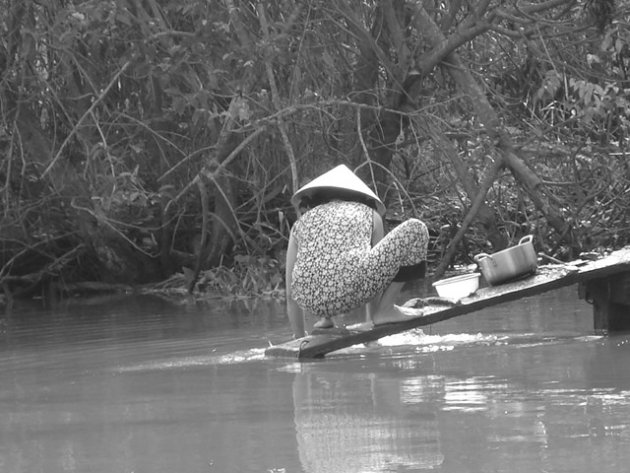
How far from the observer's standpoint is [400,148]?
434 inches

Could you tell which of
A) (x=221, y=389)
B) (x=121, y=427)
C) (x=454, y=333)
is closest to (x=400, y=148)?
(x=454, y=333)

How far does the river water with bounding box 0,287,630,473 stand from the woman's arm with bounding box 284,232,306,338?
0.23 metres

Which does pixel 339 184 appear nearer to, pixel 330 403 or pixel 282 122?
pixel 330 403

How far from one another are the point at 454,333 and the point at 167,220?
493 cm

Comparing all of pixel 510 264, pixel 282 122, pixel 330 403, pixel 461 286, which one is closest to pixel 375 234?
pixel 461 286

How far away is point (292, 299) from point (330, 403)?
1510 mm

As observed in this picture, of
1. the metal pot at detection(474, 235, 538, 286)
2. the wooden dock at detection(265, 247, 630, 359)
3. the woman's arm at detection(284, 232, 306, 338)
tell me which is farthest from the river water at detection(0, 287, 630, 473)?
the metal pot at detection(474, 235, 538, 286)

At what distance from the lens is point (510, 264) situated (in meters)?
6.27

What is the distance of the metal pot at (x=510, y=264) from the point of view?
6.28 metres

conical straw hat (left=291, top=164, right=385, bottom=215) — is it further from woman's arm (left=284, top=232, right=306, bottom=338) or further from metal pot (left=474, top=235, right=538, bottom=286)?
metal pot (left=474, top=235, right=538, bottom=286)

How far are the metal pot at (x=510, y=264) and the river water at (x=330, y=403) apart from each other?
35cm

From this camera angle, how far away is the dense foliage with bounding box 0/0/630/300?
927cm

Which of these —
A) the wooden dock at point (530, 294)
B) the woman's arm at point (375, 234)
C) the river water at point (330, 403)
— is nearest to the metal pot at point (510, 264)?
the wooden dock at point (530, 294)

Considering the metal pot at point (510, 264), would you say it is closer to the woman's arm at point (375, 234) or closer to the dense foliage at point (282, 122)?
the woman's arm at point (375, 234)
